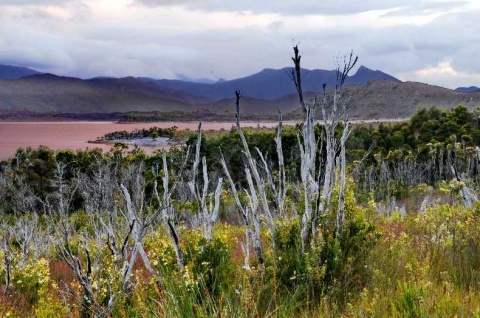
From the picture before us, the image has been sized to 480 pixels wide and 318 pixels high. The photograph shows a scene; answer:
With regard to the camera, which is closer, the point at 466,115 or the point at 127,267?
the point at 127,267

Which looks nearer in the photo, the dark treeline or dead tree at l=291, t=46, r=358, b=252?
dead tree at l=291, t=46, r=358, b=252

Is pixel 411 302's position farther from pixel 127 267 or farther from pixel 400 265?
pixel 127 267

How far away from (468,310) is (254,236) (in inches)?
101

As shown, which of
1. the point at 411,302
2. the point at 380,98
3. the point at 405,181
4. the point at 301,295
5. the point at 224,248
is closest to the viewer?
the point at 411,302

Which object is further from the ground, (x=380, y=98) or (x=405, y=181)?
(x=380, y=98)

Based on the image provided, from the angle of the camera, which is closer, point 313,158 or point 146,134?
point 313,158

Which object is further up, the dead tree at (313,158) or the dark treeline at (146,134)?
the dead tree at (313,158)

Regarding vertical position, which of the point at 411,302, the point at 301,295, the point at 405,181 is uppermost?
the point at 411,302

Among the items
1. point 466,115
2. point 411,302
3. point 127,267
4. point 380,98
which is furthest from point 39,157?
point 380,98

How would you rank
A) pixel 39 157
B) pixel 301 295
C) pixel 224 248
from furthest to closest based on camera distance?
pixel 39 157
pixel 224 248
pixel 301 295

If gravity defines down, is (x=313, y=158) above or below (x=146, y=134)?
above

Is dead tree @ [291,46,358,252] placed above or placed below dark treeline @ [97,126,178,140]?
above

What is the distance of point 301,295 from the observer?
5434 millimetres

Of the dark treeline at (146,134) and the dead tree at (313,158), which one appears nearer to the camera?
the dead tree at (313,158)
